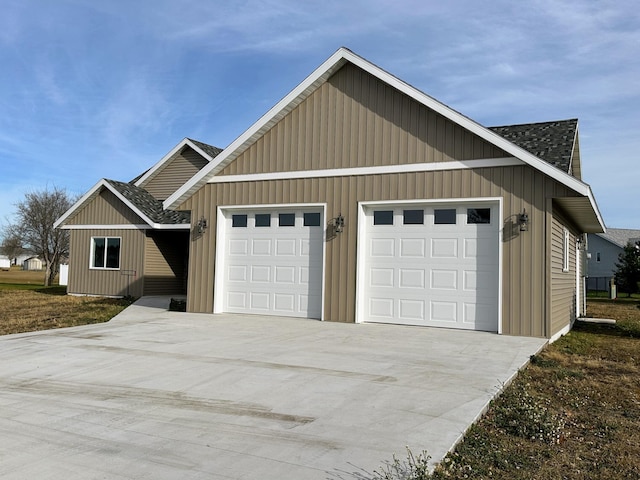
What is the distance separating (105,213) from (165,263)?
3.09 metres

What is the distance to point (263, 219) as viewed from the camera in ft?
43.3

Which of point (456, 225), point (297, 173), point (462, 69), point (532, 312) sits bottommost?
point (532, 312)

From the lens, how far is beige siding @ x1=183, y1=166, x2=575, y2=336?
10133 mm

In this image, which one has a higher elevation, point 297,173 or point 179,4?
point 179,4

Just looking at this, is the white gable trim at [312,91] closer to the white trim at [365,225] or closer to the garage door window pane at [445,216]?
the white trim at [365,225]

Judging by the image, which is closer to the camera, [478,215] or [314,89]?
[478,215]

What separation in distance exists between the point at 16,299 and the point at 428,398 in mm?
17619

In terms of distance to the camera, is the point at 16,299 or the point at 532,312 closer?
the point at 532,312

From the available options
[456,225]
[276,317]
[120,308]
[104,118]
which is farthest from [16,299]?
[456,225]

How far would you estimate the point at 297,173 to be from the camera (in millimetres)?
12656

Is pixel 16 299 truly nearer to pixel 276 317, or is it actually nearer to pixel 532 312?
pixel 276 317

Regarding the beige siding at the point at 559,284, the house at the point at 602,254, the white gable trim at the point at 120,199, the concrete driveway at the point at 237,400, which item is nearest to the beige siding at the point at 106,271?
the white gable trim at the point at 120,199

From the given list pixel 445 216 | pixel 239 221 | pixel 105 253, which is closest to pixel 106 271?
pixel 105 253

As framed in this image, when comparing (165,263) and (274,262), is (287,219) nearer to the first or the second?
(274,262)
